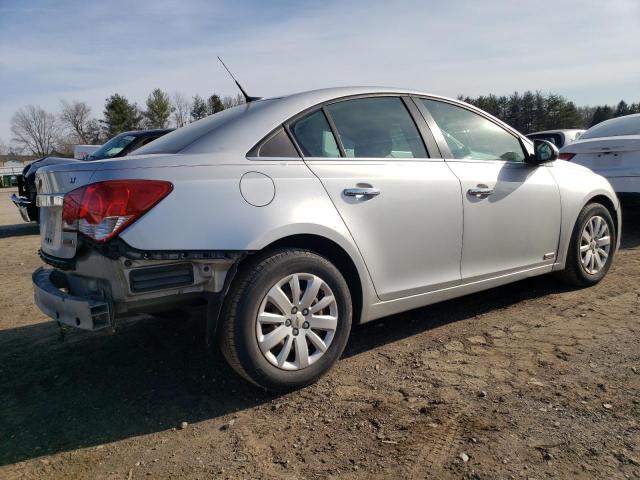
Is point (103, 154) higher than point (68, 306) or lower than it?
higher

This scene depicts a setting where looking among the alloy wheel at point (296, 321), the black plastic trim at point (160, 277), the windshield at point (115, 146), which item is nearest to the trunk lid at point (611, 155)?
the alloy wheel at point (296, 321)

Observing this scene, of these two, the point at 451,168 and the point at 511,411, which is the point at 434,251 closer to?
the point at 451,168

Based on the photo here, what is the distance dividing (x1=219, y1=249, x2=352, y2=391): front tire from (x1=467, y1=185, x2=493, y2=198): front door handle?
48.7 inches

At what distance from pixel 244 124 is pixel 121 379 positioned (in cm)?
170

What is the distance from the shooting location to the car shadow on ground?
8.34 feet

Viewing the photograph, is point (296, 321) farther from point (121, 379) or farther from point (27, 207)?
point (27, 207)

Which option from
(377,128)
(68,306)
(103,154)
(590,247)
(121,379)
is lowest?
(121,379)

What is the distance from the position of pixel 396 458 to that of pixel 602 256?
11.0 ft

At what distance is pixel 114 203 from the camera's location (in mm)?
2371

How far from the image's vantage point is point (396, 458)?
7.14 feet

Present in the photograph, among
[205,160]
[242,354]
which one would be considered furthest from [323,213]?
[242,354]

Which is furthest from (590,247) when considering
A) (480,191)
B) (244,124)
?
(244,124)

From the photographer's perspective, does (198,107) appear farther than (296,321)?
Yes

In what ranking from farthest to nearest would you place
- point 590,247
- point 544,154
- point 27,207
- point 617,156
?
point 27,207, point 617,156, point 590,247, point 544,154
